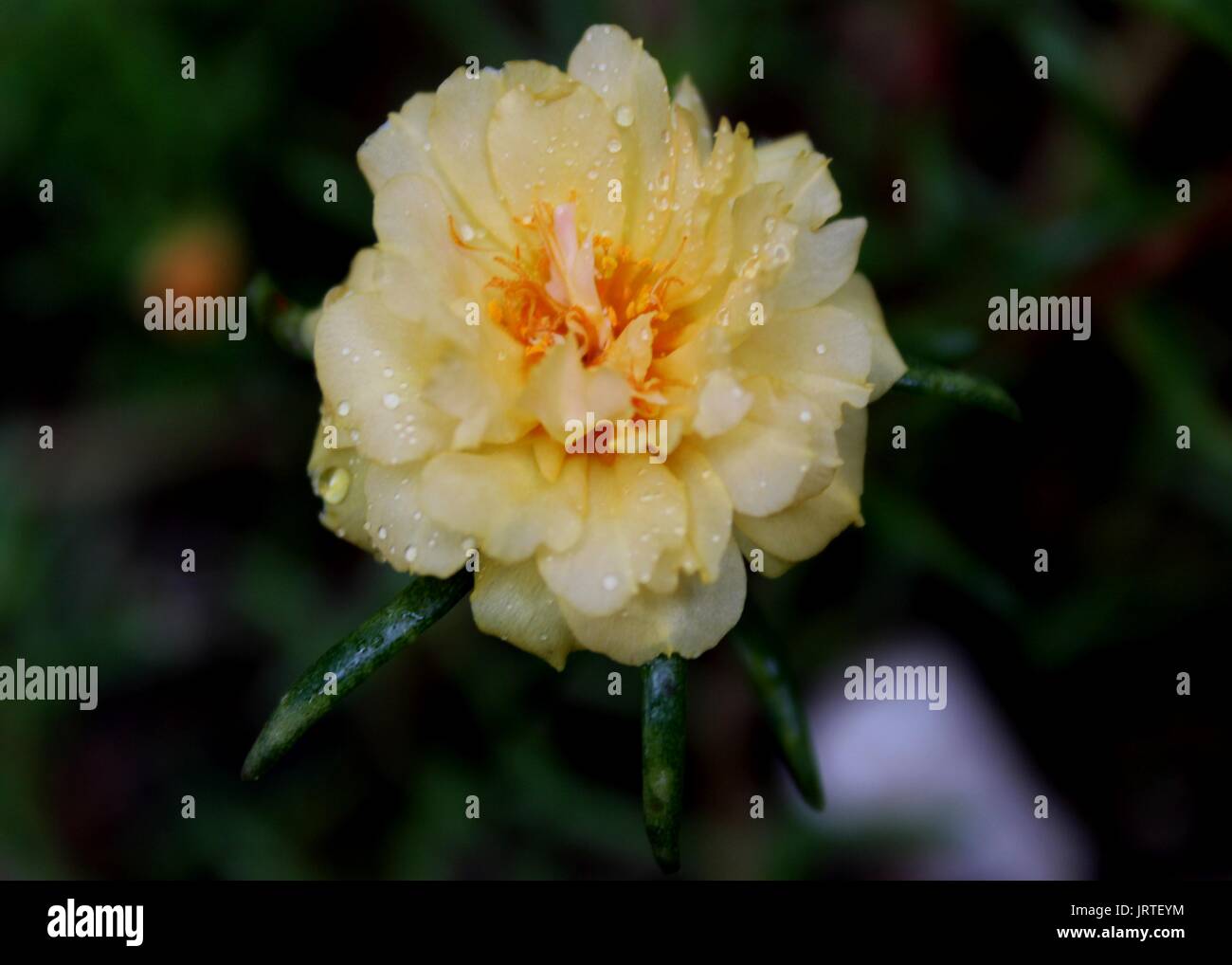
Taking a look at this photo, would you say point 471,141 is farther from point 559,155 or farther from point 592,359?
point 592,359

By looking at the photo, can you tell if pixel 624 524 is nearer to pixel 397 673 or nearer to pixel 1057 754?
pixel 397 673

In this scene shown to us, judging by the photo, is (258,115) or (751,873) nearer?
(751,873)

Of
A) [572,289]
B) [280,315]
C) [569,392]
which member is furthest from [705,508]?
[280,315]

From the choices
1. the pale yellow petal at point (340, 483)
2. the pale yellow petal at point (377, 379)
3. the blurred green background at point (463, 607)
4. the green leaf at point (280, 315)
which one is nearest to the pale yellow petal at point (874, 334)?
the pale yellow petal at point (377, 379)

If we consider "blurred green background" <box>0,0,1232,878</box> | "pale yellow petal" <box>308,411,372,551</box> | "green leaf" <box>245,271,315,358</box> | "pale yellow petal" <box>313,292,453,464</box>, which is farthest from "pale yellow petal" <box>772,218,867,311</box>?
"blurred green background" <box>0,0,1232,878</box>

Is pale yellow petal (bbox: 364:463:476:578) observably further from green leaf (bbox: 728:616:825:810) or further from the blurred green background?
the blurred green background
